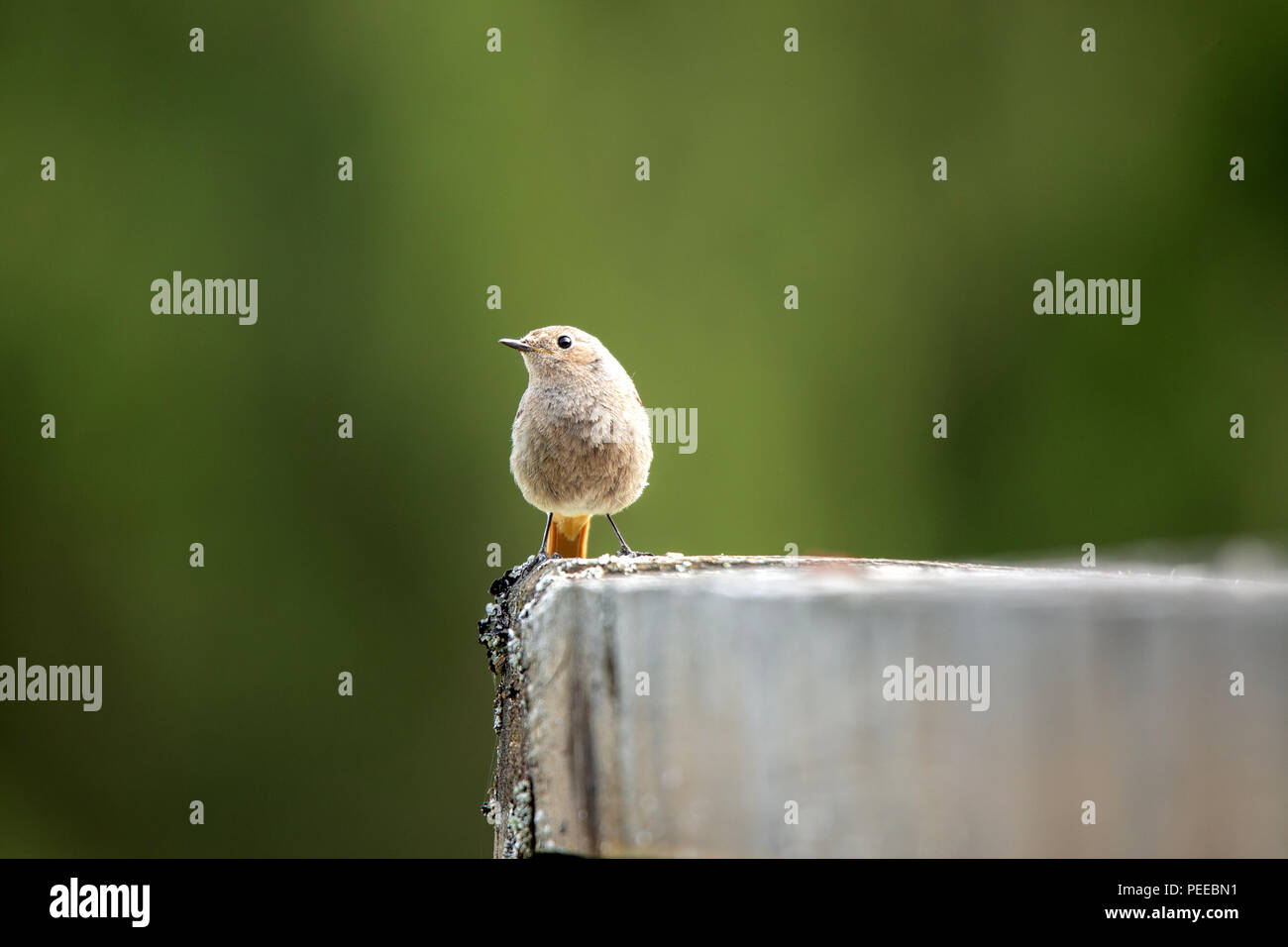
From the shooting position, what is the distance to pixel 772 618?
1486mm

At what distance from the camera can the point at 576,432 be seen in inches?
185

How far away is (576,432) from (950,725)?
11.1ft

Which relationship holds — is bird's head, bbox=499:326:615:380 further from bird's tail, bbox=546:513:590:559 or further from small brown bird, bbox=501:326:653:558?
bird's tail, bbox=546:513:590:559

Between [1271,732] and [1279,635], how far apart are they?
11 cm

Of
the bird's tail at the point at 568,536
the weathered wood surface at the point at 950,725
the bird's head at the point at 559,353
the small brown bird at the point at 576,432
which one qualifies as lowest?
the weathered wood surface at the point at 950,725

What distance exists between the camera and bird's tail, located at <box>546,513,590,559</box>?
18.9 feet

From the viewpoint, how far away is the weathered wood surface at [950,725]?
1.40m

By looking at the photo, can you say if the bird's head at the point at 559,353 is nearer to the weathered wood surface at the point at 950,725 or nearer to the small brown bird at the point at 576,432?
the small brown bird at the point at 576,432

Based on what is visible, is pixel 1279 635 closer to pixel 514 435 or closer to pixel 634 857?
pixel 634 857

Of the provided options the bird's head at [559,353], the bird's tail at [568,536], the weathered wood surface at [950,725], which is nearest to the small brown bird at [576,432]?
the bird's head at [559,353]

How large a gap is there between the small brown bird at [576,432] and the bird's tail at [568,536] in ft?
2.52
